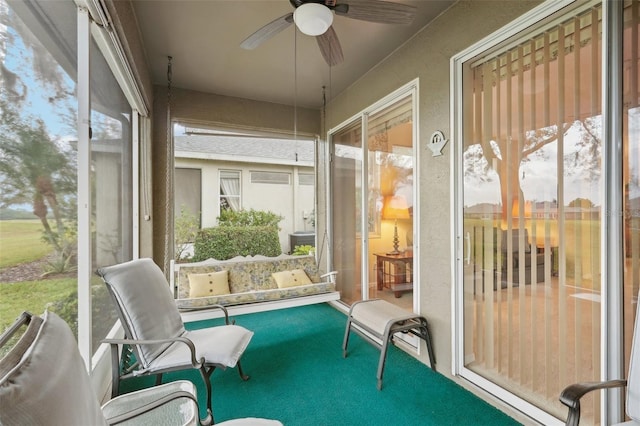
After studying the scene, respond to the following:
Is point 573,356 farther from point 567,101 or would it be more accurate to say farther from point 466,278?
point 567,101

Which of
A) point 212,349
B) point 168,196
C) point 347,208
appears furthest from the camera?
point 347,208

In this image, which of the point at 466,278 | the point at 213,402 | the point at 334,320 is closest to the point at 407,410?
the point at 466,278

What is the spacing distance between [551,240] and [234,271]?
3033mm

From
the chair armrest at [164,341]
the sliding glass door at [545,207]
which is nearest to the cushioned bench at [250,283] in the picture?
the chair armrest at [164,341]

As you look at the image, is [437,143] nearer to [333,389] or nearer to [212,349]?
[333,389]

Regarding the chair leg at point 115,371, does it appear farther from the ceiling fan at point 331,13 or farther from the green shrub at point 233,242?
the green shrub at point 233,242

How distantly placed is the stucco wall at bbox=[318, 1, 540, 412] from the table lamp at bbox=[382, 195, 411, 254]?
1.25 ft

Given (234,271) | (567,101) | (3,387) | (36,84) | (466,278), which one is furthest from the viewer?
(234,271)

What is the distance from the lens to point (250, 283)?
3.60m

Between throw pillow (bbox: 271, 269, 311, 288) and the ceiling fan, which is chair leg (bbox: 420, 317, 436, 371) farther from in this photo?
the ceiling fan

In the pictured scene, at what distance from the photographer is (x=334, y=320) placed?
11.8ft

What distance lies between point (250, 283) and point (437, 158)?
253cm

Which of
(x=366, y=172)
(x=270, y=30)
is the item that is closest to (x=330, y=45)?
(x=270, y=30)

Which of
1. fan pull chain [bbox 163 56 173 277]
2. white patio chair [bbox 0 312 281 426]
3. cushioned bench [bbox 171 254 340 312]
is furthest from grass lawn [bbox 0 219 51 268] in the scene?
fan pull chain [bbox 163 56 173 277]
